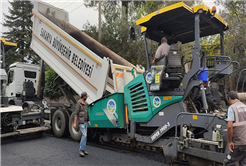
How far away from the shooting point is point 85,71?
20.4ft

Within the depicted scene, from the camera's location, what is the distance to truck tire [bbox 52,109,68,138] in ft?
22.9

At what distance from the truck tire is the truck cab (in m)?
2.11

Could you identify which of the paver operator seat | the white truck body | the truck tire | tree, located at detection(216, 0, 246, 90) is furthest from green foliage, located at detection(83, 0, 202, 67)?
the paver operator seat

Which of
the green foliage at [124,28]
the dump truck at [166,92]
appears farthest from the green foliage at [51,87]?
the dump truck at [166,92]

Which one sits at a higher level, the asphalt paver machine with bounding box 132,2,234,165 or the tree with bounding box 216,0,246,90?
the tree with bounding box 216,0,246,90

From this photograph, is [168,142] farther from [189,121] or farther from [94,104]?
[94,104]

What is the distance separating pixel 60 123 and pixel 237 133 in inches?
220

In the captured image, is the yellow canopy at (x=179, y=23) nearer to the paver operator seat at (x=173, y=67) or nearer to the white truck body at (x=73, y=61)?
the paver operator seat at (x=173, y=67)

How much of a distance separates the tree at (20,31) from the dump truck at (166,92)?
1616 cm

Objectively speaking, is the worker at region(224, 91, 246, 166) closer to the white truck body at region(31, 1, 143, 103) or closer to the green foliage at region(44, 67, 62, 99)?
the white truck body at region(31, 1, 143, 103)

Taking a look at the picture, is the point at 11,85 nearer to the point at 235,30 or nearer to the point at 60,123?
the point at 60,123

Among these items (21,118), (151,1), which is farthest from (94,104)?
(151,1)

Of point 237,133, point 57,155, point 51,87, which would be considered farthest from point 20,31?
point 237,133

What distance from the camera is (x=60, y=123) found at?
286 inches
